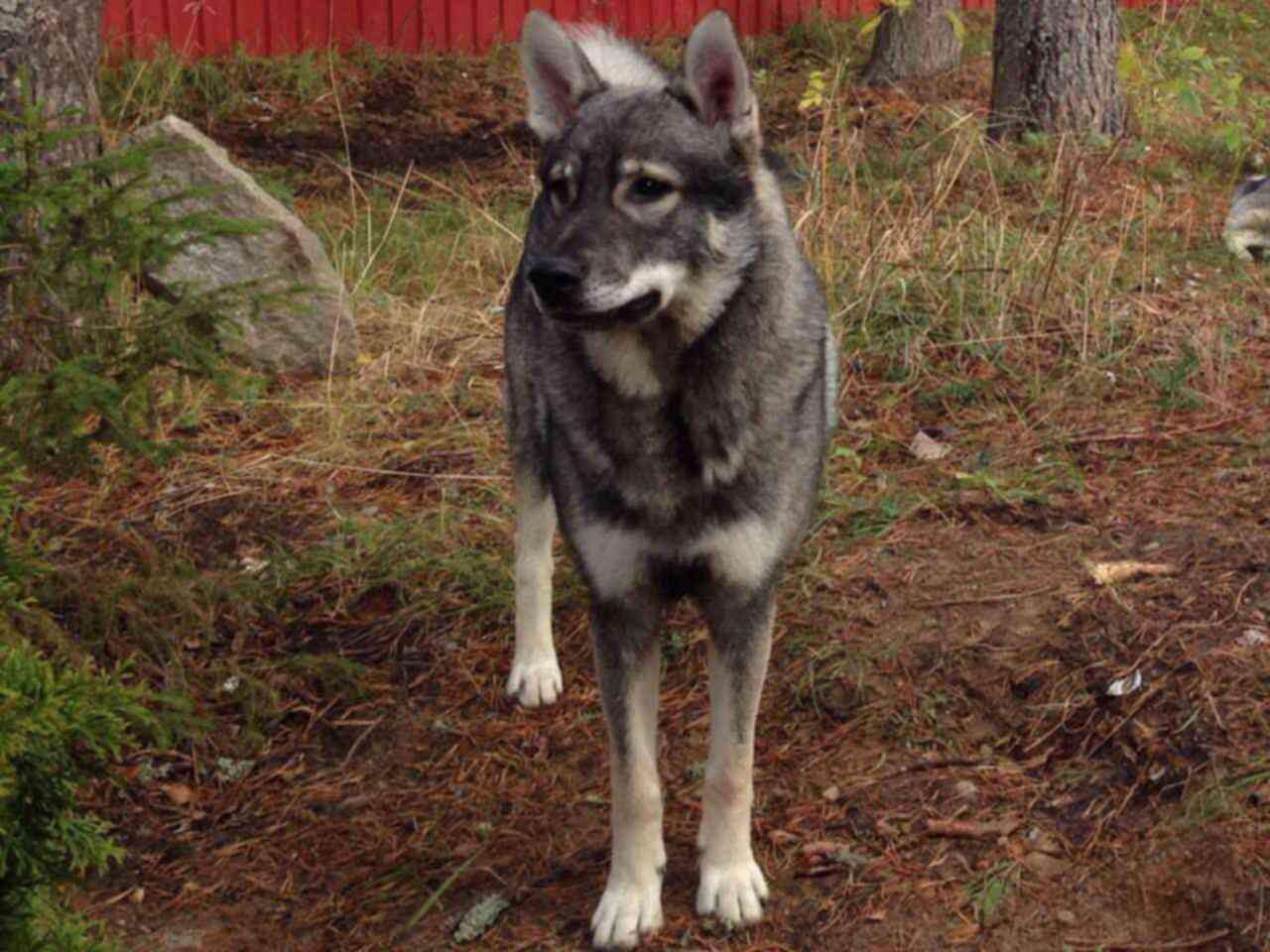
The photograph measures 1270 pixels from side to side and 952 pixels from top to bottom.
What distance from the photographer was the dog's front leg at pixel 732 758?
3193 millimetres

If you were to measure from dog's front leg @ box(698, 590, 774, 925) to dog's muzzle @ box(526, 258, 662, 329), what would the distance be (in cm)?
66

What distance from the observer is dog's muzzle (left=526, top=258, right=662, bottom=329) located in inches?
111

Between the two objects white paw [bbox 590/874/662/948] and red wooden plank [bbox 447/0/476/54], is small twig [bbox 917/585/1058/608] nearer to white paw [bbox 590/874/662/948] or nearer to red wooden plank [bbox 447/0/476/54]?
white paw [bbox 590/874/662/948]

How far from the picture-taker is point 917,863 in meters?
3.33

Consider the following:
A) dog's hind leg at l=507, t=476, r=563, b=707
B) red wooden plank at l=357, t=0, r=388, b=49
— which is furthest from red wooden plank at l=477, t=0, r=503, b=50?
dog's hind leg at l=507, t=476, r=563, b=707

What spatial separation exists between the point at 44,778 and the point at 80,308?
6.22 feet

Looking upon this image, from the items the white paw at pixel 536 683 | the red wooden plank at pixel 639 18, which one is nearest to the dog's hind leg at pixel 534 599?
the white paw at pixel 536 683

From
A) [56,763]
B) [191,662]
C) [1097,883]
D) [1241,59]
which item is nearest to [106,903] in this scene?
[191,662]

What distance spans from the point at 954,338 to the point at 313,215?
11.4 feet

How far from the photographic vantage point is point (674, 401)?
3115mm

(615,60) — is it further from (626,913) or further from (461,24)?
(461,24)

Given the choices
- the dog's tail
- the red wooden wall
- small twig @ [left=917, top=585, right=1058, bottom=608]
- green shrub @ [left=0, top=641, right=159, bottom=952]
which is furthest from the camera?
the red wooden wall

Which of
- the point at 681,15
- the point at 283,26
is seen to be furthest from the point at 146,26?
the point at 681,15

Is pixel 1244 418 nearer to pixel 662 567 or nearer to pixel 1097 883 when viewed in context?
pixel 1097 883
